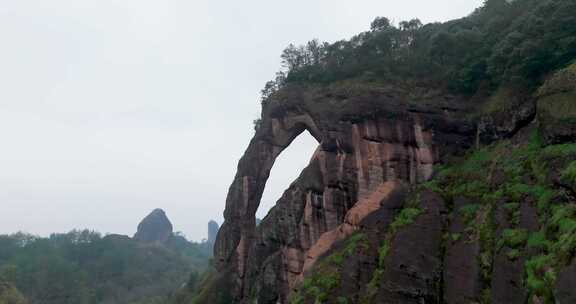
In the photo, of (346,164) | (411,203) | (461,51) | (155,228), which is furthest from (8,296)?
(155,228)

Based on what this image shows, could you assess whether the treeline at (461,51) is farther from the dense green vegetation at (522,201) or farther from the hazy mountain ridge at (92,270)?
the hazy mountain ridge at (92,270)

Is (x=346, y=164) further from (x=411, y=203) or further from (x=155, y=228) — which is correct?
(x=155, y=228)

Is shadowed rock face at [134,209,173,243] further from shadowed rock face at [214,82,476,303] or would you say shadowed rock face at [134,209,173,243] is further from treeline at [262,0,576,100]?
shadowed rock face at [214,82,476,303]

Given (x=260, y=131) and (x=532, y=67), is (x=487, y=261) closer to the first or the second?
(x=532, y=67)

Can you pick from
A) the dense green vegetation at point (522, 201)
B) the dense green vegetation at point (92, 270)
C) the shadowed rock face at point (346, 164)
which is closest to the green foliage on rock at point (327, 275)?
the shadowed rock face at point (346, 164)

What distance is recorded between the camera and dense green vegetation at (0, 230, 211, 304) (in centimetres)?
7494

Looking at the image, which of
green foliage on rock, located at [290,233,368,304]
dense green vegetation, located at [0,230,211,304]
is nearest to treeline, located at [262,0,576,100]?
green foliage on rock, located at [290,233,368,304]

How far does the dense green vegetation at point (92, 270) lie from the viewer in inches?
2950

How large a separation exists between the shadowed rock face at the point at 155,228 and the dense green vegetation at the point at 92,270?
17819 millimetres

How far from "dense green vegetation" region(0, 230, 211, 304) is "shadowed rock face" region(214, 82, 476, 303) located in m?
45.2

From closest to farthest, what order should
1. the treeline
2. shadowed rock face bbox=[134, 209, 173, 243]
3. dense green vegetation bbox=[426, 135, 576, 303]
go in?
1. dense green vegetation bbox=[426, 135, 576, 303]
2. the treeline
3. shadowed rock face bbox=[134, 209, 173, 243]

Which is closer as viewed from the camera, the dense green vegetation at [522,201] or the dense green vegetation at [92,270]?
the dense green vegetation at [522,201]

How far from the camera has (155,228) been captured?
14075 cm

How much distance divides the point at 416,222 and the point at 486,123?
6938 millimetres
